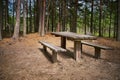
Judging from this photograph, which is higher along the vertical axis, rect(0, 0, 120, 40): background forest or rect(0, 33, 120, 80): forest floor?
rect(0, 0, 120, 40): background forest

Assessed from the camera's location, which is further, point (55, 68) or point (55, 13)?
point (55, 13)

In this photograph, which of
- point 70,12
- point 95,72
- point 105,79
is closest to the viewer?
point 105,79

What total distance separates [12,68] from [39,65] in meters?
0.92

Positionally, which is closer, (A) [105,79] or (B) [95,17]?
(A) [105,79]

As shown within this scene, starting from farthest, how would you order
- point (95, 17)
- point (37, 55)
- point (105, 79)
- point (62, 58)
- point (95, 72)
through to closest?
1. point (95, 17)
2. point (37, 55)
3. point (62, 58)
4. point (95, 72)
5. point (105, 79)

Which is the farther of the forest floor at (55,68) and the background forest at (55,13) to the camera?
the background forest at (55,13)

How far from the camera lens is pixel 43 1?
1409cm

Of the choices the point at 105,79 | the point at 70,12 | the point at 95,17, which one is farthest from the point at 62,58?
the point at 95,17

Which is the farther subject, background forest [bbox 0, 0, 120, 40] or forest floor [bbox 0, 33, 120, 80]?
background forest [bbox 0, 0, 120, 40]

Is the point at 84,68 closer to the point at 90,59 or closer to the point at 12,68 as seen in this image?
the point at 90,59

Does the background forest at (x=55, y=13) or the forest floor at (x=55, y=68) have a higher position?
the background forest at (x=55, y=13)

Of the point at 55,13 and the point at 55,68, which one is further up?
the point at 55,13

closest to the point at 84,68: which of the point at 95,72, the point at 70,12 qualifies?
the point at 95,72

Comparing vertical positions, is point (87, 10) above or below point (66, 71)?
above
